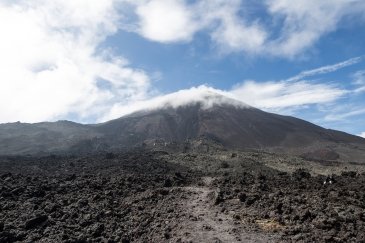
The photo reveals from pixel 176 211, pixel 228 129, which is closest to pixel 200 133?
pixel 228 129

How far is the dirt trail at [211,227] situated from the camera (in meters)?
11.4

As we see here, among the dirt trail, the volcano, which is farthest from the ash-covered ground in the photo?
the volcano

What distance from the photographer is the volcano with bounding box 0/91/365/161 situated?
208 ft

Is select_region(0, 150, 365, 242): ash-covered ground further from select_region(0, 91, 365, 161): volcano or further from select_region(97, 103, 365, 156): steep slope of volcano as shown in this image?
select_region(97, 103, 365, 156): steep slope of volcano

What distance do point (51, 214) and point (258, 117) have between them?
257 ft

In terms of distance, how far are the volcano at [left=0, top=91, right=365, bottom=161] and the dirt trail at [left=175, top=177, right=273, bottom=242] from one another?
4306 centimetres

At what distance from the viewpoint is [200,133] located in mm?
78438

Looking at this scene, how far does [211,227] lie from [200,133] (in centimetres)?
6608

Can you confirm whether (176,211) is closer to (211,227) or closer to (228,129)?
(211,227)

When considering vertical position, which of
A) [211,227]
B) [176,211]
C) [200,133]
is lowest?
[211,227]

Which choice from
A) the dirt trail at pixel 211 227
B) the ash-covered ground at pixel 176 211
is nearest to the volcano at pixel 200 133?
the ash-covered ground at pixel 176 211

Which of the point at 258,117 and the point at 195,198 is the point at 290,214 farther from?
the point at 258,117

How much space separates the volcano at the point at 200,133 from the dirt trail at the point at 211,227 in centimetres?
4306

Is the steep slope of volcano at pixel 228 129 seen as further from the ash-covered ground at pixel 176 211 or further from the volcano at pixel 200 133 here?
the ash-covered ground at pixel 176 211
